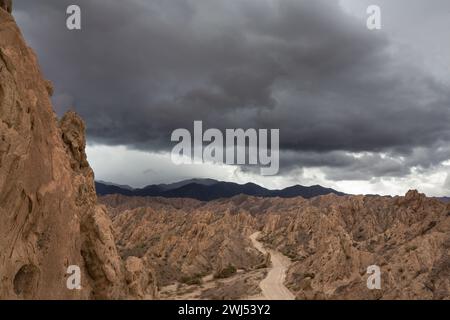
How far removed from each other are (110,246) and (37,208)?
722 centimetres

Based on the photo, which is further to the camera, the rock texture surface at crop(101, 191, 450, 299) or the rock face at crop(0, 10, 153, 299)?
the rock texture surface at crop(101, 191, 450, 299)

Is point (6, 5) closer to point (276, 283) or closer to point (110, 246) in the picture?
point (110, 246)

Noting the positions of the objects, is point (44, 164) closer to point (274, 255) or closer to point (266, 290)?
point (266, 290)

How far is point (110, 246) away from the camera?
98.4 ft

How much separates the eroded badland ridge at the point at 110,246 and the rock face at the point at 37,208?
0.21ft

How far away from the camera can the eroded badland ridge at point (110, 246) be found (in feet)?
75.4

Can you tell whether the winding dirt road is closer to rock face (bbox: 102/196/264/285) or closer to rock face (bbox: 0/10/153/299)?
rock face (bbox: 102/196/264/285)

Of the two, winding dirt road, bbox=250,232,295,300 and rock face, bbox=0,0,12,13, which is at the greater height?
rock face, bbox=0,0,12,13

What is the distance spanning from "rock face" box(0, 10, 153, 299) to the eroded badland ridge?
2.5 inches

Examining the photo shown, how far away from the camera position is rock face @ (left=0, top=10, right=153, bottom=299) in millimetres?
22234

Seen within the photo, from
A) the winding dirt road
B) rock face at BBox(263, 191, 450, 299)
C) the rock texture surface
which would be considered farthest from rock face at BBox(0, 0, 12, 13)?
the winding dirt road

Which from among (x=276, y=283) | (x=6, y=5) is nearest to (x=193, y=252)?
(x=276, y=283)

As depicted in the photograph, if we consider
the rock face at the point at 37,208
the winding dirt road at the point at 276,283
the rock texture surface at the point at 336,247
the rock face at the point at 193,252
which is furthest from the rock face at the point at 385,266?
the rock face at the point at 37,208

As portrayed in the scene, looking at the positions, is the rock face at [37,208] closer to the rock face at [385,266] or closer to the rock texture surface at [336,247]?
the rock face at [385,266]
